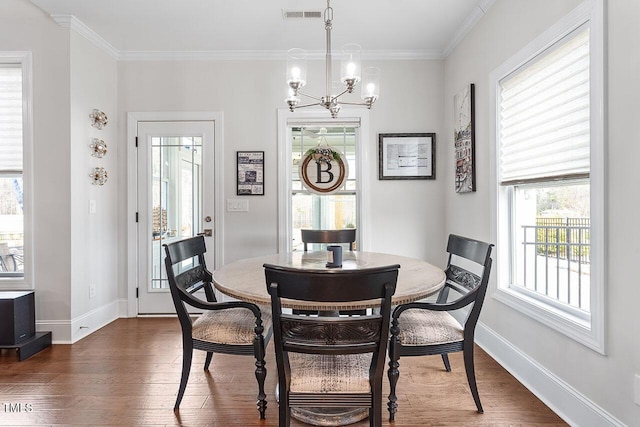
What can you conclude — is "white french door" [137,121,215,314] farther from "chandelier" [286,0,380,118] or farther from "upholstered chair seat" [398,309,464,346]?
"upholstered chair seat" [398,309,464,346]

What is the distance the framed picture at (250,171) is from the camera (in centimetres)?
365

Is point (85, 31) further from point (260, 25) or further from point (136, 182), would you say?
point (260, 25)

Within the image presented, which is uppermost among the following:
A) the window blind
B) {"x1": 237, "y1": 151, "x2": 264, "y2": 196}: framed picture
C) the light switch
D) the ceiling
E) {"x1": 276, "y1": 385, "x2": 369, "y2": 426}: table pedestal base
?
the ceiling

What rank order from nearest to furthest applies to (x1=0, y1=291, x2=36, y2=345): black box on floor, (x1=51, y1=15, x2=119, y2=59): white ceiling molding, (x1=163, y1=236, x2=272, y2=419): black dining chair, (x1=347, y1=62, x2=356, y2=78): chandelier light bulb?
(x1=163, y1=236, x2=272, y2=419): black dining chair, (x1=347, y1=62, x2=356, y2=78): chandelier light bulb, (x1=0, y1=291, x2=36, y2=345): black box on floor, (x1=51, y1=15, x2=119, y2=59): white ceiling molding

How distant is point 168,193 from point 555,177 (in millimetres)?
3272

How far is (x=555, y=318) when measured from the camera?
78.2 inches

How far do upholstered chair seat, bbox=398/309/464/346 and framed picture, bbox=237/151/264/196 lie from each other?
83.1 inches

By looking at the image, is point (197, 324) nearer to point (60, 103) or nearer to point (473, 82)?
point (60, 103)

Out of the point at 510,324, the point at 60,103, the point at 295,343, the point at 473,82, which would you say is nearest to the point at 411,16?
the point at 473,82

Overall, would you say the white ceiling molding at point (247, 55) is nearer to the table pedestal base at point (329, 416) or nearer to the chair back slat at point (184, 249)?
the chair back slat at point (184, 249)

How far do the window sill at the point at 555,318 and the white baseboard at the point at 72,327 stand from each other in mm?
3336

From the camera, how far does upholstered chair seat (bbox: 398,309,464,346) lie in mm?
1886

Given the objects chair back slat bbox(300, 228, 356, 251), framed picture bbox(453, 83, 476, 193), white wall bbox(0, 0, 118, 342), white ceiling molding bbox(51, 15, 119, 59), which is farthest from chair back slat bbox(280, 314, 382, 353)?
white ceiling molding bbox(51, 15, 119, 59)

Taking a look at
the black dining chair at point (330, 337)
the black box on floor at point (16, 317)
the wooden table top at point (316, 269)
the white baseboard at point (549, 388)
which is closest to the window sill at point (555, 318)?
the white baseboard at point (549, 388)
